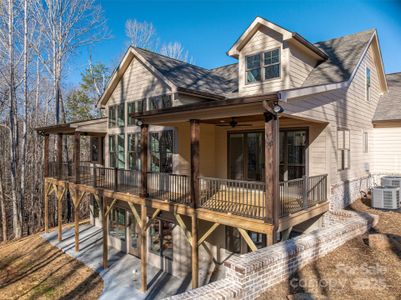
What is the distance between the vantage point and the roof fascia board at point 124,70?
37.2 ft

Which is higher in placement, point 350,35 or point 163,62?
point 350,35

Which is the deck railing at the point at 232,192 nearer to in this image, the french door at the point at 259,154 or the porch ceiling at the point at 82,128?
the french door at the point at 259,154

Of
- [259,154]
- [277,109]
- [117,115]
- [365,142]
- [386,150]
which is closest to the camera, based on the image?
[277,109]

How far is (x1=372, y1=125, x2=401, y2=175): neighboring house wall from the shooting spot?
12.9 meters

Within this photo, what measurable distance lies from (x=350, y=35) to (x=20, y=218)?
Answer: 72.2 ft

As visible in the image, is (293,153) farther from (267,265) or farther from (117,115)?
(117,115)

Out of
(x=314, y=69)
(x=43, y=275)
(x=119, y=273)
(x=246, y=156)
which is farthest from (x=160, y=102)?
(x=43, y=275)

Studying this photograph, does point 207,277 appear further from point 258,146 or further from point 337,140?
point 337,140

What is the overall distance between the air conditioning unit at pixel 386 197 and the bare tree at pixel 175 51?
26508 mm

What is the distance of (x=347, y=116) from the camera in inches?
420

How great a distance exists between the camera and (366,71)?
40.7 ft

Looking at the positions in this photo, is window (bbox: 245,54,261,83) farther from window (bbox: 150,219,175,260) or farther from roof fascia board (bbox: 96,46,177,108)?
window (bbox: 150,219,175,260)

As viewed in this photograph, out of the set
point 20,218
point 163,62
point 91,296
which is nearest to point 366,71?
point 163,62

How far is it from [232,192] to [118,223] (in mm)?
9295
